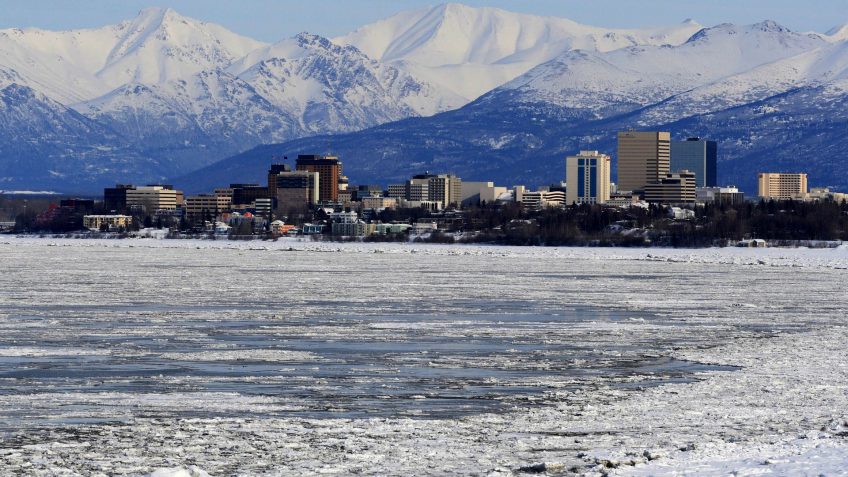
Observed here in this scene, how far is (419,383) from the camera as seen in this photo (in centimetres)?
3247

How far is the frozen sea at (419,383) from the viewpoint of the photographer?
24469 mm

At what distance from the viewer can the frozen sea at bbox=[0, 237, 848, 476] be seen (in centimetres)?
2447

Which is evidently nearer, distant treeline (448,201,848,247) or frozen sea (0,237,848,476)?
frozen sea (0,237,848,476)

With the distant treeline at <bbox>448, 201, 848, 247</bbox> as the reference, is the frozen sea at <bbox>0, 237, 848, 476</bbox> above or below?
below

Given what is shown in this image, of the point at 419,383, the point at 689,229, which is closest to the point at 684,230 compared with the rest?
the point at 689,229

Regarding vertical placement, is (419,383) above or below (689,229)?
below

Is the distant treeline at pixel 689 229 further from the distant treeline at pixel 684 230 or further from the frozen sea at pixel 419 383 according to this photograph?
the frozen sea at pixel 419 383

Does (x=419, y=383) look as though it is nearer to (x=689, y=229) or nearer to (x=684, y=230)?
(x=684, y=230)

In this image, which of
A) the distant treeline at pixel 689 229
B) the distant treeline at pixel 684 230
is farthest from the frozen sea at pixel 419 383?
the distant treeline at pixel 684 230

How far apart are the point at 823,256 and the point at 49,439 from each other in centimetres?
10190

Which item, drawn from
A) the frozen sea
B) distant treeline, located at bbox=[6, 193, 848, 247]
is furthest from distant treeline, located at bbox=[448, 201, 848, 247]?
the frozen sea

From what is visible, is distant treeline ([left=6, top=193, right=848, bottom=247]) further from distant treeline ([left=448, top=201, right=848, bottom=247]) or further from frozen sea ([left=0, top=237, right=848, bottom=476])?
frozen sea ([left=0, top=237, right=848, bottom=476])

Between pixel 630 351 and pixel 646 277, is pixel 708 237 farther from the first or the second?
pixel 630 351

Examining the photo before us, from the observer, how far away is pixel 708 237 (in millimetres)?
167250
